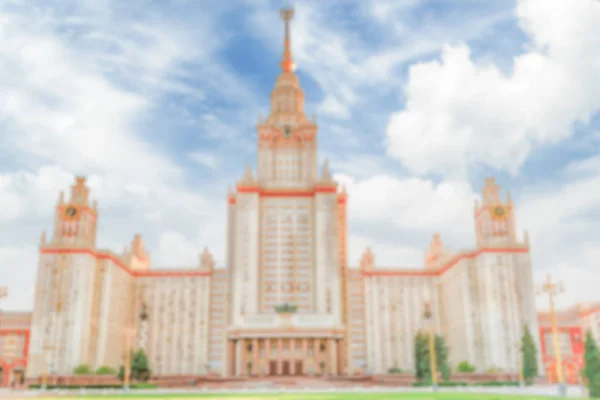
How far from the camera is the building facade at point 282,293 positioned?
276 ft

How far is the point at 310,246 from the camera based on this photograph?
334 ft

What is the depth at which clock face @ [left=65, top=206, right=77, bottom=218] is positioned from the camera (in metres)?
87.4

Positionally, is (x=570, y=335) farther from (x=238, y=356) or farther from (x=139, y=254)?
(x=139, y=254)

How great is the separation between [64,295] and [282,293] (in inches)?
1366

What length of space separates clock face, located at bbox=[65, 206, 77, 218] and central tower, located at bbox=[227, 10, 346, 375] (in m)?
26.2

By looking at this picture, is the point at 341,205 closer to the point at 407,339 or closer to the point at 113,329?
the point at 407,339

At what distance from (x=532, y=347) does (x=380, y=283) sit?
34627mm

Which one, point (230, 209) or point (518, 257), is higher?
point (230, 209)

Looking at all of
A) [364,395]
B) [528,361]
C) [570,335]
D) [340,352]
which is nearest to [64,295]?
[340,352]

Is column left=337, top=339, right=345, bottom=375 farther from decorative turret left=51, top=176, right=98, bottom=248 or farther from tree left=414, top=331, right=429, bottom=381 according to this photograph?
decorative turret left=51, top=176, right=98, bottom=248

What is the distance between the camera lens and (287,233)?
10219cm

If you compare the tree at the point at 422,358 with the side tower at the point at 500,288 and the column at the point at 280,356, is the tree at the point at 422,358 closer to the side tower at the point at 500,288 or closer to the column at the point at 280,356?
the side tower at the point at 500,288

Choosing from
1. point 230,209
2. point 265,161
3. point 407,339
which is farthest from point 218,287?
point 407,339

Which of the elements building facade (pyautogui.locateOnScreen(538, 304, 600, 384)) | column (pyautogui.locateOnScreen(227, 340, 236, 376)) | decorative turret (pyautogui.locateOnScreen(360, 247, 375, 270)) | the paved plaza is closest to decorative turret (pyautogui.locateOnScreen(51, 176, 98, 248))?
column (pyautogui.locateOnScreen(227, 340, 236, 376))
